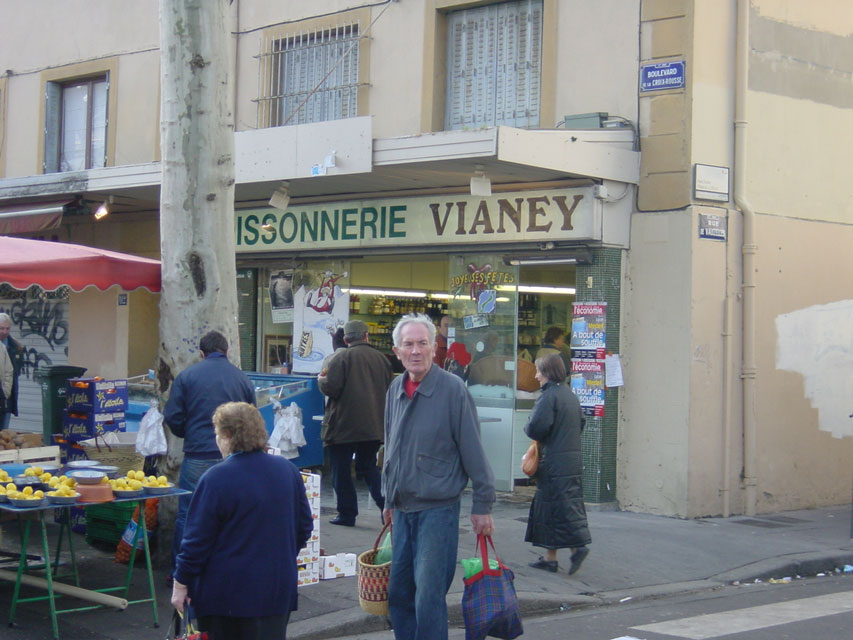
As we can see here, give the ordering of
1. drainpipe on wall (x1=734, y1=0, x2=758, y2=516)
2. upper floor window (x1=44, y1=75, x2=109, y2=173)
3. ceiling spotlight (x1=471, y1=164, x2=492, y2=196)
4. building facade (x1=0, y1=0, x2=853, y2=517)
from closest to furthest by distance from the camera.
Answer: ceiling spotlight (x1=471, y1=164, x2=492, y2=196) → building facade (x1=0, y1=0, x2=853, y2=517) → drainpipe on wall (x1=734, y1=0, x2=758, y2=516) → upper floor window (x1=44, y1=75, x2=109, y2=173)

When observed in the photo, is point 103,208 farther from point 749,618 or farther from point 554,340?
point 749,618

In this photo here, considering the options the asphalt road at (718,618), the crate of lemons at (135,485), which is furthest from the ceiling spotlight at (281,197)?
the asphalt road at (718,618)

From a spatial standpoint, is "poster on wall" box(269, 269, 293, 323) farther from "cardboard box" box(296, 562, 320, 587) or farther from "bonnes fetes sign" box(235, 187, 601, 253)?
"cardboard box" box(296, 562, 320, 587)

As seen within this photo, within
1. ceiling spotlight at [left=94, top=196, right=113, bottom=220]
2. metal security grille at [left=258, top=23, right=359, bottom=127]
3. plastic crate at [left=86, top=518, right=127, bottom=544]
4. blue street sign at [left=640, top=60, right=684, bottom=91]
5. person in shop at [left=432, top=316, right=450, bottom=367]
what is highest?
metal security grille at [left=258, top=23, right=359, bottom=127]

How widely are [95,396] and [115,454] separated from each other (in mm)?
504

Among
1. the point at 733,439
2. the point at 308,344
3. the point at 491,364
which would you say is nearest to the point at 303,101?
the point at 308,344

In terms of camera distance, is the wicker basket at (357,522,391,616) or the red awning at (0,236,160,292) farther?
the red awning at (0,236,160,292)

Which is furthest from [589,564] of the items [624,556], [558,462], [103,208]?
[103,208]

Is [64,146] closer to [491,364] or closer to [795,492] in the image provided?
[491,364]

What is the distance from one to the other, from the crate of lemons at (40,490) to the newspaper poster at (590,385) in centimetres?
570

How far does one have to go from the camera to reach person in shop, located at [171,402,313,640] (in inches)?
172

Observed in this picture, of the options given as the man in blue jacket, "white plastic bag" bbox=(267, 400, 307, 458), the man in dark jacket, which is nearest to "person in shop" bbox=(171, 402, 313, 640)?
the man in blue jacket

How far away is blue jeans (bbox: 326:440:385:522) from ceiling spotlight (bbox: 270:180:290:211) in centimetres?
358

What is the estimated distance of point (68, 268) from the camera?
7.75 m
